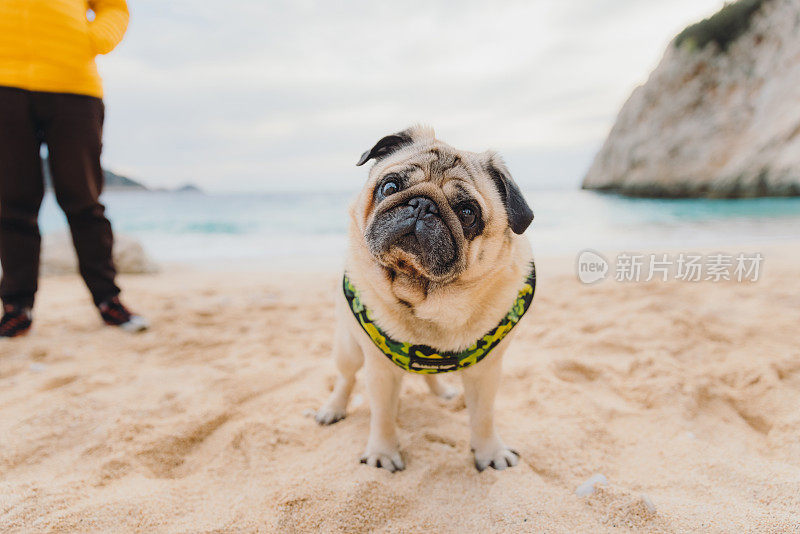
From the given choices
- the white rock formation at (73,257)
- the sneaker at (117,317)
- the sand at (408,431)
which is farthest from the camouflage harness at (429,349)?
the white rock formation at (73,257)

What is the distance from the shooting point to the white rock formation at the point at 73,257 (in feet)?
19.3

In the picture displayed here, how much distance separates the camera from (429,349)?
5.84ft

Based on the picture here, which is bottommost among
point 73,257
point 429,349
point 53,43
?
point 73,257

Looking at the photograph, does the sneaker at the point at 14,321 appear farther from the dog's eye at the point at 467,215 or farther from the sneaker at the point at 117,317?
the dog's eye at the point at 467,215

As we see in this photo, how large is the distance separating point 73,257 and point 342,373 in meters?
5.56

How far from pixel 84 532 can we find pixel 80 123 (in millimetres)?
2684

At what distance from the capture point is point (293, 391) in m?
2.64

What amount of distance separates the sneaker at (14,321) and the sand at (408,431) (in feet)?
0.31

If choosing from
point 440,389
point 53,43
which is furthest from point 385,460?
point 53,43

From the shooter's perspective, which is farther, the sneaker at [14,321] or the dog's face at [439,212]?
the sneaker at [14,321]

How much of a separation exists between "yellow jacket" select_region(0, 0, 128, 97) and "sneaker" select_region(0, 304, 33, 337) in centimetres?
159
